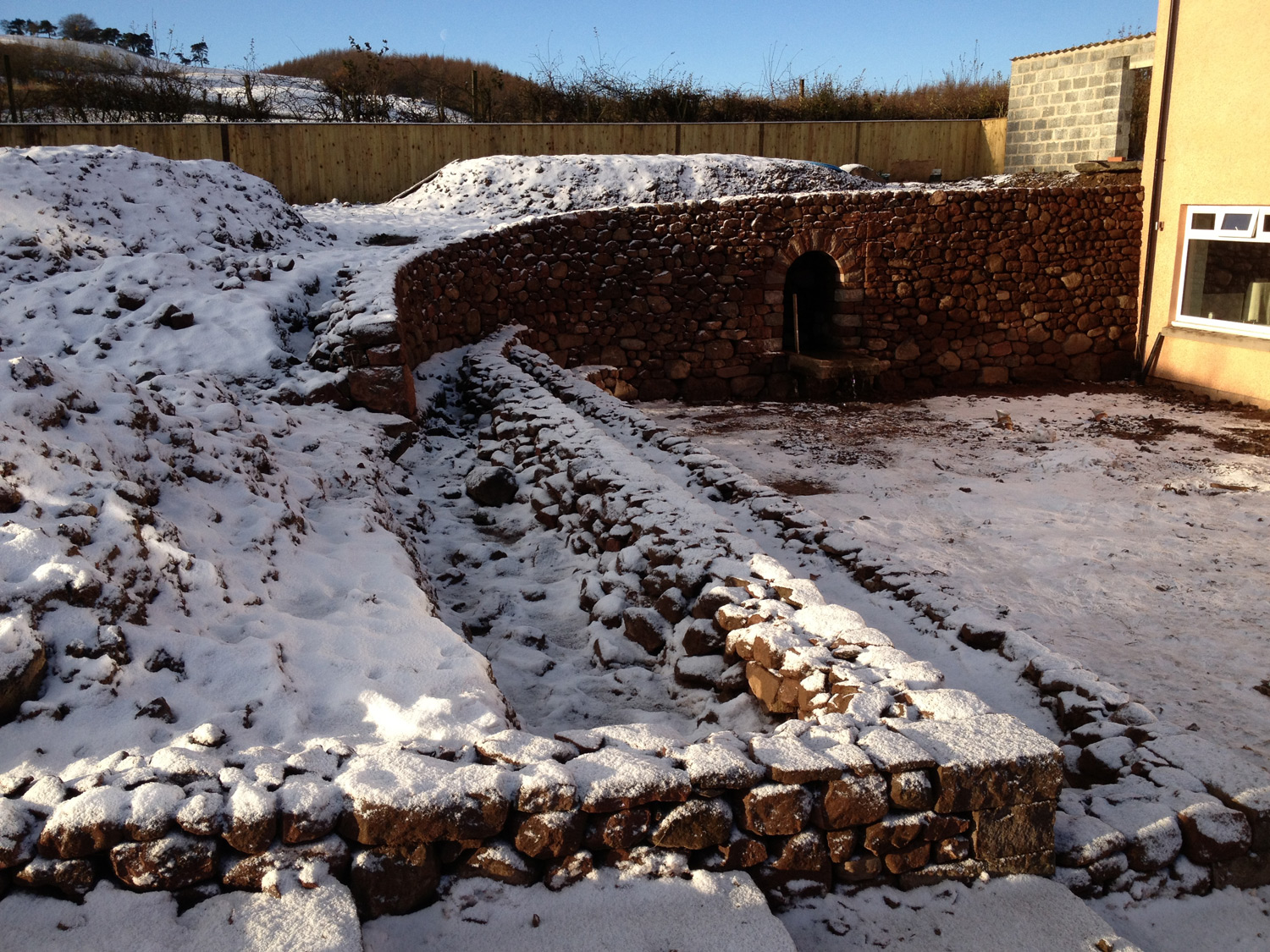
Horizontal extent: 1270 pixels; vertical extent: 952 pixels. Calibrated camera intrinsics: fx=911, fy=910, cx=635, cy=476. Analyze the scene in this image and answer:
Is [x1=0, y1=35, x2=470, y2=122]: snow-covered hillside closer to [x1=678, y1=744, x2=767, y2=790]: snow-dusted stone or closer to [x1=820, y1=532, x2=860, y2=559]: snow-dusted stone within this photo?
[x1=820, y1=532, x2=860, y2=559]: snow-dusted stone

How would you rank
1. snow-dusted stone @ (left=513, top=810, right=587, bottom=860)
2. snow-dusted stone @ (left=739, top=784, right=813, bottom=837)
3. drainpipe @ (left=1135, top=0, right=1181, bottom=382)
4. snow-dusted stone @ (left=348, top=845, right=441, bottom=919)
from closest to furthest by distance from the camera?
snow-dusted stone @ (left=348, top=845, right=441, bottom=919)
snow-dusted stone @ (left=513, top=810, right=587, bottom=860)
snow-dusted stone @ (left=739, top=784, right=813, bottom=837)
drainpipe @ (left=1135, top=0, right=1181, bottom=382)

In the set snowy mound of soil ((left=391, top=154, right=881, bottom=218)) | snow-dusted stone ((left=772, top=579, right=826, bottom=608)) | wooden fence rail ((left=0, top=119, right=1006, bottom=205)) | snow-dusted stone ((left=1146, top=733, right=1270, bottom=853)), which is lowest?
snow-dusted stone ((left=1146, top=733, right=1270, bottom=853))

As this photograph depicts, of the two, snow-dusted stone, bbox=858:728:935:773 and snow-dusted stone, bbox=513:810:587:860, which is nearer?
snow-dusted stone, bbox=513:810:587:860

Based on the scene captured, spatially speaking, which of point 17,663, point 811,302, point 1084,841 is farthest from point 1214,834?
point 811,302

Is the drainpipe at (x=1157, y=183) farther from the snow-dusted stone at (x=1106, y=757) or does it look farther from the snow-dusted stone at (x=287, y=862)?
the snow-dusted stone at (x=287, y=862)

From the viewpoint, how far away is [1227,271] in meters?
10.5

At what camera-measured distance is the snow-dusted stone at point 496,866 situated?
219 centimetres

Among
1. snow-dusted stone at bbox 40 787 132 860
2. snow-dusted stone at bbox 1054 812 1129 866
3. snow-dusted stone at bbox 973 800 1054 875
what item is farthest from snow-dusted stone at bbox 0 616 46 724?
snow-dusted stone at bbox 1054 812 1129 866

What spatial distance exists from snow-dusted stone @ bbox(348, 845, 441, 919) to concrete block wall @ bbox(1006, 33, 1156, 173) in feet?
53.3

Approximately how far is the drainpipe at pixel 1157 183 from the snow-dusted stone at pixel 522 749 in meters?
11.9

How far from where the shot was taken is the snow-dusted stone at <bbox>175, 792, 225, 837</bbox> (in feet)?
6.75

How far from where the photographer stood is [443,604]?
4496 mm

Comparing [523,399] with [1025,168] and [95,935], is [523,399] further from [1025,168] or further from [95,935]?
[1025,168]

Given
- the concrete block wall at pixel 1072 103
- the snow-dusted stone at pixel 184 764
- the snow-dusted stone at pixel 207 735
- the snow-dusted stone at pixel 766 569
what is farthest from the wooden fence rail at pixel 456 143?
the snow-dusted stone at pixel 184 764
